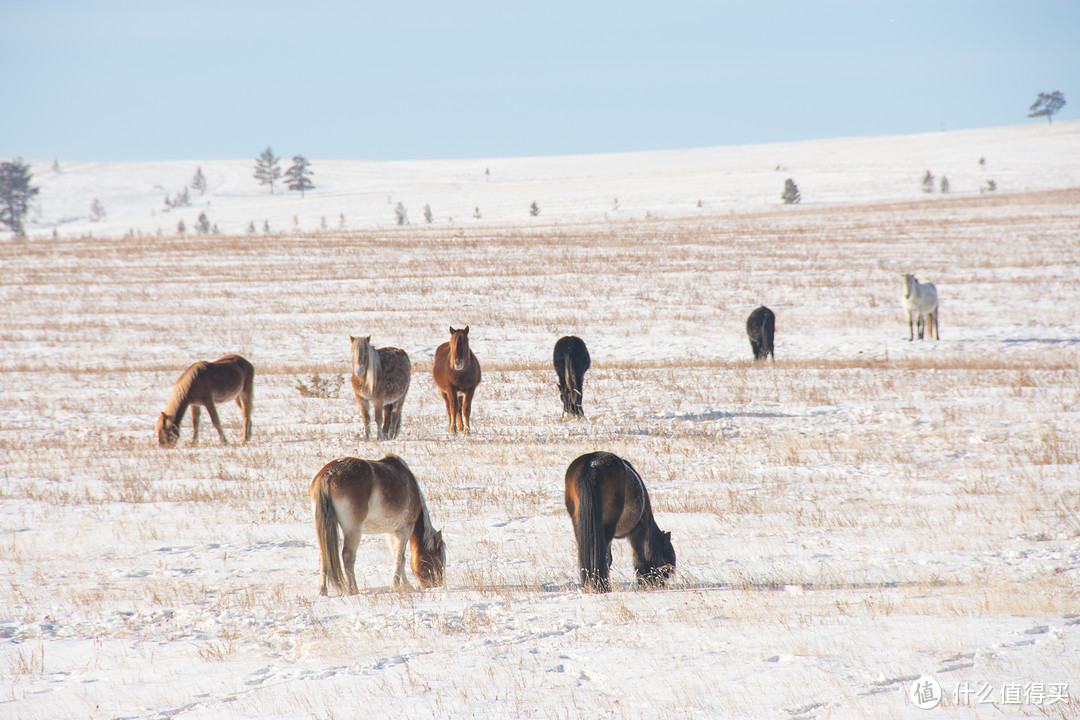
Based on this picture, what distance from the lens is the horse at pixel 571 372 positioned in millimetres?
14281

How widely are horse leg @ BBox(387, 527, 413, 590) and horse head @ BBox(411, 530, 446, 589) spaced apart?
0.12m

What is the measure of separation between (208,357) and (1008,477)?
60.7ft

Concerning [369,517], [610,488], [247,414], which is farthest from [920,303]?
[369,517]

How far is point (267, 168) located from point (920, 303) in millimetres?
97450

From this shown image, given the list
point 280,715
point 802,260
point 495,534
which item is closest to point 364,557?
point 495,534

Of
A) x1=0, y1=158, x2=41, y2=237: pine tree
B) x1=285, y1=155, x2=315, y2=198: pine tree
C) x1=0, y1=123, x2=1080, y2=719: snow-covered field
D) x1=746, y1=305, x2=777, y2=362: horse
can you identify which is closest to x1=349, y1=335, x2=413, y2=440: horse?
x1=0, y1=123, x2=1080, y2=719: snow-covered field

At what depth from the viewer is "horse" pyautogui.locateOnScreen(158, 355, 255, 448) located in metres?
12.5

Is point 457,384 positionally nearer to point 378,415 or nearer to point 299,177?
point 378,415

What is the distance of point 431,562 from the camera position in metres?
6.91

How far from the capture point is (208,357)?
71.4ft

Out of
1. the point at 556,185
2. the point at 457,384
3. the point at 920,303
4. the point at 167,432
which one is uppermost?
the point at 556,185

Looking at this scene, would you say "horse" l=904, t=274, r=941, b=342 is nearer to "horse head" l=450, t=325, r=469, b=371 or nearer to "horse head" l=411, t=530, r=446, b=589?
"horse head" l=450, t=325, r=469, b=371

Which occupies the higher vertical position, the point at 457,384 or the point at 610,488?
the point at 457,384

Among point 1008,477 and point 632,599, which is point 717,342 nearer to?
point 1008,477
